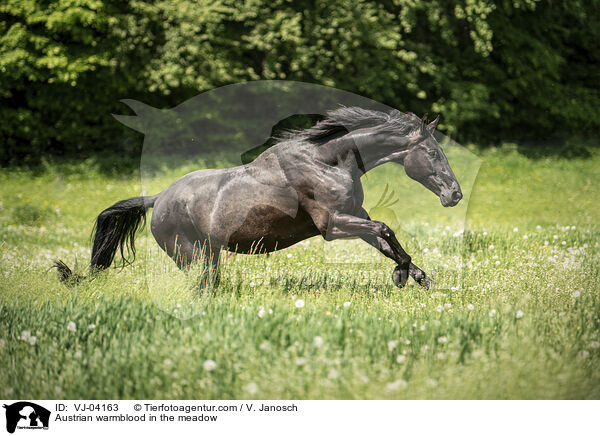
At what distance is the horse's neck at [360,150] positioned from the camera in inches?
185

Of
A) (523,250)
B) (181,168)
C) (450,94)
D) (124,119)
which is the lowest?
(181,168)

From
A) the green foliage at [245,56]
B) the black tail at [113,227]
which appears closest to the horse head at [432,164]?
the black tail at [113,227]

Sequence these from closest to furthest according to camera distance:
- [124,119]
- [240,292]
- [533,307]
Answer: [533,307] < [240,292] < [124,119]

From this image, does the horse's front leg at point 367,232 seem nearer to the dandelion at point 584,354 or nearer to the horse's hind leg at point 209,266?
the horse's hind leg at point 209,266

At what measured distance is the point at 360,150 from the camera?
473cm

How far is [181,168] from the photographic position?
1166 cm

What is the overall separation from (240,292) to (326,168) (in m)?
1.37

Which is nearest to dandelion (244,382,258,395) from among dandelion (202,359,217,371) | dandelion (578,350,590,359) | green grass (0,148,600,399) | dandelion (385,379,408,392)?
green grass (0,148,600,399)
